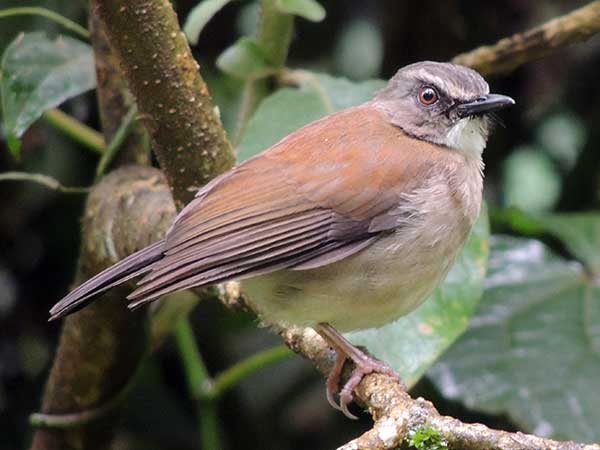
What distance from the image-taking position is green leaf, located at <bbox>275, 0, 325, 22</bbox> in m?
3.13

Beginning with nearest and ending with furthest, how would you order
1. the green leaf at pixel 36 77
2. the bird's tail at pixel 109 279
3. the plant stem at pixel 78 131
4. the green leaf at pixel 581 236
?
the bird's tail at pixel 109 279, the green leaf at pixel 36 77, the plant stem at pixel 78 131, the green leaf at pixel 581 236

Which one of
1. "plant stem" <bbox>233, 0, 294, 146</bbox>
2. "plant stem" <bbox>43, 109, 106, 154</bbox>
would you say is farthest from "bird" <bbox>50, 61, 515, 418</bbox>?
"plant stem" <bbox>43, 109, 106, 154</bbox>

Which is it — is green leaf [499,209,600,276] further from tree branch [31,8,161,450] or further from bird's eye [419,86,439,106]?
tree branch [31,8,161,450]

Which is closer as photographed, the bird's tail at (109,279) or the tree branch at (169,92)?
the tree branch at (169,92)

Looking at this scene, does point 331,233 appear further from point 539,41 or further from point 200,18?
point 539,41

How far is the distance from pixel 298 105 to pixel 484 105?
0.64m

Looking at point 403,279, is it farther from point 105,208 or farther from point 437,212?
point 105,208

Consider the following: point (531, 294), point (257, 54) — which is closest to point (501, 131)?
point (531, 294)

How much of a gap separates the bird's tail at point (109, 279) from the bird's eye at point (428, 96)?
1024mm

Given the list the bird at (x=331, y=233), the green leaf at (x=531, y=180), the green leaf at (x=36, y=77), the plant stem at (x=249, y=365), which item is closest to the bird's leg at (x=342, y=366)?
the bird at (x=331, y=233)

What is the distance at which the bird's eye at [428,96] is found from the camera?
3.24m

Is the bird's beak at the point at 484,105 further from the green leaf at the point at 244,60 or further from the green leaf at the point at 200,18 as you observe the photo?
the green leaf at the point at 200,18

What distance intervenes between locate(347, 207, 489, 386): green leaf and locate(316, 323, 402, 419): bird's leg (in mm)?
108

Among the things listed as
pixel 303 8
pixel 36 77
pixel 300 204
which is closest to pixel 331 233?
pixel 300 204
